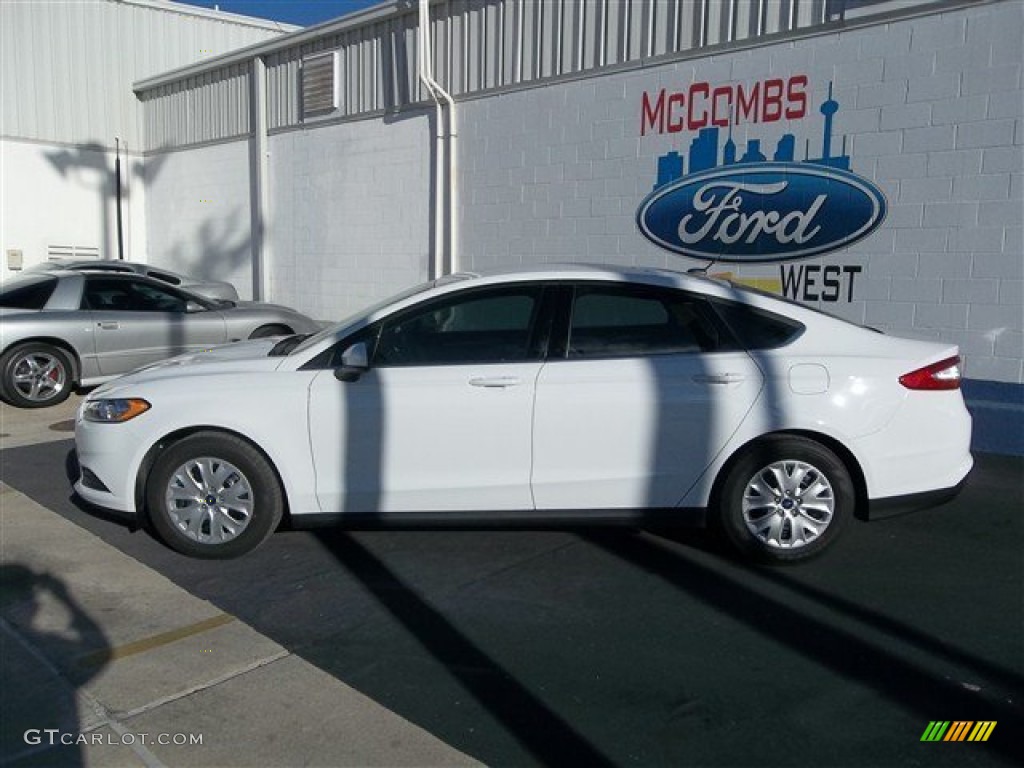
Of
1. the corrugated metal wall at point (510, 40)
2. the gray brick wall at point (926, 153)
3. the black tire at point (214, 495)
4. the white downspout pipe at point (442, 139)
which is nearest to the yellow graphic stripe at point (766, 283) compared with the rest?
the gray brick wall at point (926, 153)

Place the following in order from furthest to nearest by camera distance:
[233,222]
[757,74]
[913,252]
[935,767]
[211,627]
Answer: [233,222]
[757,74]
[913,252]
[211,627]
[935,767]

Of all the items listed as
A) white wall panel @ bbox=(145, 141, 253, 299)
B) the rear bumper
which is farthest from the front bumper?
white wall panel @ bbox=(145, 141, 253, 299)

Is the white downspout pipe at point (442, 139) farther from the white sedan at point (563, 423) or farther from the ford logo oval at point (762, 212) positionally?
the white sedan at point (563, 423)

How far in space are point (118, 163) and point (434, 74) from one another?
29.9 feet

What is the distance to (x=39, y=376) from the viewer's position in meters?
9.55

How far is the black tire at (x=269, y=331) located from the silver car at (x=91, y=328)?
0.02 metres

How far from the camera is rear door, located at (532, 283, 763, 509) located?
4.86 m

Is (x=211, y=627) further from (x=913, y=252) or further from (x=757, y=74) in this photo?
(x=757, y=74)

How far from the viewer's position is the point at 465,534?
5.57m

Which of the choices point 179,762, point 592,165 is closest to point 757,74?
point 592,165

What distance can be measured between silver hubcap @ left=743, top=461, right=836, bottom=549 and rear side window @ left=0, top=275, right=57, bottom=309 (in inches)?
311

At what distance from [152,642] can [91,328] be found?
6389mm

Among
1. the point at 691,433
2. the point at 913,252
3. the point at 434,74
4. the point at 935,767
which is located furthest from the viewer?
the point at 434,74

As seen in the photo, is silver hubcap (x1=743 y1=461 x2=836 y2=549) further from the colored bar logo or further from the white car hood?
the white car hood
